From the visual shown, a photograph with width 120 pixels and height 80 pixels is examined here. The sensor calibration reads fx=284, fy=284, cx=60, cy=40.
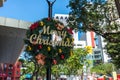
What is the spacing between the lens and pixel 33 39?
7098 millimetres

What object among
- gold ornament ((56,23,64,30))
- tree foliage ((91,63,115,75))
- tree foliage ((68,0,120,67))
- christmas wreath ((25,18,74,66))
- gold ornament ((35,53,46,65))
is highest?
tree foliage ((68,0,120,67))

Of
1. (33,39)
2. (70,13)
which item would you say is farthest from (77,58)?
(33,39)

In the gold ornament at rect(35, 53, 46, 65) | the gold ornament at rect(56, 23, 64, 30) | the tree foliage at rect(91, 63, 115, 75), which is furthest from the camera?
the tree foliage at rect(91, 63, 115, 75)

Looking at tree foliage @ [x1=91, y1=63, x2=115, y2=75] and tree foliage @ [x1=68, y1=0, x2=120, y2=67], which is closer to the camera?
tree foliage @ [x1=68, y1=0, x2=120, y2=67]

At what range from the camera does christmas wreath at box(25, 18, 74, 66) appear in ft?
22.9

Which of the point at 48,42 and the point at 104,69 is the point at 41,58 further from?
the point at 104,69

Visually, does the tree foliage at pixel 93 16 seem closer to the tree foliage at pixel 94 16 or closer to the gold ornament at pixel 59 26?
the tree foliage at pixel 94 16


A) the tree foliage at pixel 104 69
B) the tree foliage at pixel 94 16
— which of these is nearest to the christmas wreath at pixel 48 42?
the tree foliage at pixel 94 16

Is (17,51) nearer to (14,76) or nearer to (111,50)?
(111,50)

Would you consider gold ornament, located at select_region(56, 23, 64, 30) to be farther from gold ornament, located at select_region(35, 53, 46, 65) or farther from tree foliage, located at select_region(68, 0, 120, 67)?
tree foliage, located at select_region(68, 0, 120, 67)

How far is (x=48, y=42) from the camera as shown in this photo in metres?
7.02

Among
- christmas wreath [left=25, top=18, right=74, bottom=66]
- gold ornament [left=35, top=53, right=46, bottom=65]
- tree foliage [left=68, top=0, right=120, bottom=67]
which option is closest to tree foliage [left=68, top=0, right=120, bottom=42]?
tree foliage [left=68, top=0, right=120, bottom=67]

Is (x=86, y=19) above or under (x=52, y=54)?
above

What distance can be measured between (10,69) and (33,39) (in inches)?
2966
